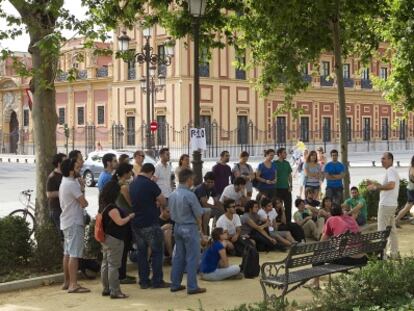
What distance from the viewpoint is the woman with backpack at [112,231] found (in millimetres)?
8773

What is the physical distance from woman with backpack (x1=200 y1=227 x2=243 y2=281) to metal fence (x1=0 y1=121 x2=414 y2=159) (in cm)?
2825

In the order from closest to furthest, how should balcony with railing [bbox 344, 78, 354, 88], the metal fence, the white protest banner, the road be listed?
the white protest banner → the road → the metal fence → balcony with railing [bbox 344, 78, 354, 88]

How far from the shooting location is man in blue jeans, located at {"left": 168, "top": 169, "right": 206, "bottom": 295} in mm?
8992

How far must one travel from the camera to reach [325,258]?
8.58 meters

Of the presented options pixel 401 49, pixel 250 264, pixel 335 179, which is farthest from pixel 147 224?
pixel 401 49

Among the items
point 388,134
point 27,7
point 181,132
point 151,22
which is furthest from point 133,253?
point 388,134

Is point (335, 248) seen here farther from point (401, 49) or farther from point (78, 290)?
point (401, 49)

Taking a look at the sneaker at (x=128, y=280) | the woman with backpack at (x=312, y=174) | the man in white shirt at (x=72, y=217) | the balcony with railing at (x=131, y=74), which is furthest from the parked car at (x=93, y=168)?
the balcony with railing at (x=131, y=74)

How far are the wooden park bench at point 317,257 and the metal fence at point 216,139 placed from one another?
29412 mm

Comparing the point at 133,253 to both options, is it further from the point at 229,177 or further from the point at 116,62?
the point at 116,62

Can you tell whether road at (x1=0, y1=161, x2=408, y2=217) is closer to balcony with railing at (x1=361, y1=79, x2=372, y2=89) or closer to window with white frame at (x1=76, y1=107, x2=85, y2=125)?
window with white frame at (x1=76, y1=107, x2=85, y2=125)

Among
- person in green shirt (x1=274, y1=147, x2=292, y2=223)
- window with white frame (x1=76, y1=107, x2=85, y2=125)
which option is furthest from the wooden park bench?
window with white frame (x1=76, y1=107, x2=85, y2=125)

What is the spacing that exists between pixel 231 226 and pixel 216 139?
33.0 metres

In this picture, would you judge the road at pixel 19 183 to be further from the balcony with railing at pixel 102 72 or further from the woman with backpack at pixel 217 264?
Answer: the woman with backpack at pixel 217 264
